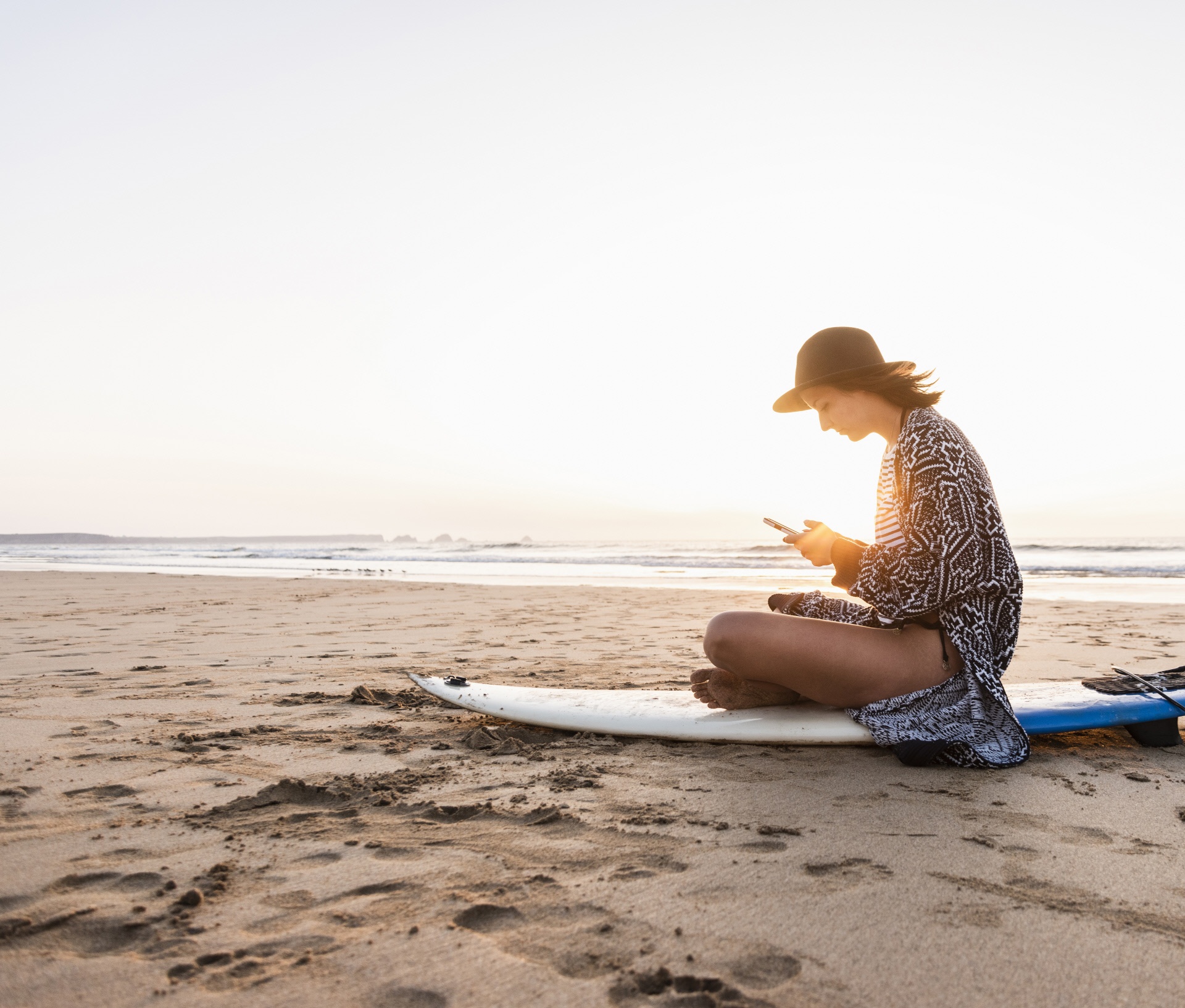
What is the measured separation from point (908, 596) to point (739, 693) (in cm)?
80

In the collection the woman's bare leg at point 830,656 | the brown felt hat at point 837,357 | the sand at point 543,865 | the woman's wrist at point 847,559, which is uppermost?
the brown felt hat at point 837,357

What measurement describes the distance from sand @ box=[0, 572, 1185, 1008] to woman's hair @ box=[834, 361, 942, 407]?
124cm

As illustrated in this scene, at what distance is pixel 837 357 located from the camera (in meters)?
2.52

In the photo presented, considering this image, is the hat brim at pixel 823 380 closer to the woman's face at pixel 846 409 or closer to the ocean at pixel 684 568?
the woman's face at pixel 846 409

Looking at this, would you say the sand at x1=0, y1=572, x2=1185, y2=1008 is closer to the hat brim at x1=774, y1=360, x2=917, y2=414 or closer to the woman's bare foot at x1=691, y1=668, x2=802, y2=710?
the woman's bare foot at x1=691, y1=668, x2=802, y2=710

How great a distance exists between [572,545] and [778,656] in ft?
124

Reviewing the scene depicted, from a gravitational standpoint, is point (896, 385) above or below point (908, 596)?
above

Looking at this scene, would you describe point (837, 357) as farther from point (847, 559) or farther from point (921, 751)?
point (921, 751)

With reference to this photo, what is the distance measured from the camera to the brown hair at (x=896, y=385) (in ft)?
8.17

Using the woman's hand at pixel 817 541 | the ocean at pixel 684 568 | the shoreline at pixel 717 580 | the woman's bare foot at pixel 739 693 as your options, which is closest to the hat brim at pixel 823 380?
the woman's hand at pixel 817 541

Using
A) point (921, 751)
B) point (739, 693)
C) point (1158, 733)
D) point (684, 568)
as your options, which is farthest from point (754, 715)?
point (684, 568)

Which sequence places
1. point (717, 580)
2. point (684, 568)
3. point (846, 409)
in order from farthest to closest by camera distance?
point (684, 568)
point (717, 580)
point (846, 409)

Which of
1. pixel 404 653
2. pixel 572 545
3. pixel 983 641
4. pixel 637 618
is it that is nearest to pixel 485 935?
pixel 983 641

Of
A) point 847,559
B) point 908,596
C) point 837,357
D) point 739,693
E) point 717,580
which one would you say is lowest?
point 717,580
